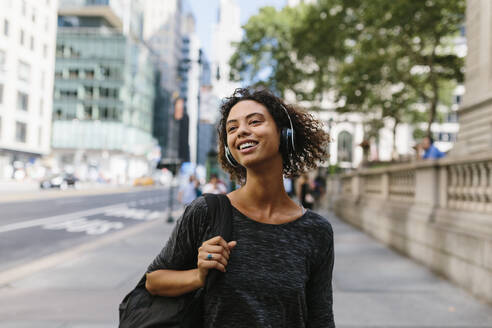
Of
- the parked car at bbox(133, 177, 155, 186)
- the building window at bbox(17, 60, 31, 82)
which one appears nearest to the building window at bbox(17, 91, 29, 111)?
the building window at bbox(17, 60, 31, 82)

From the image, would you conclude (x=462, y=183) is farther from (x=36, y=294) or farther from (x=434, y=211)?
(x=36, y=294)

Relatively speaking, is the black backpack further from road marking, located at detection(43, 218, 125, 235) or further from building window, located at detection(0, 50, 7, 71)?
building window, located at detection(0, 50, 7, 71)

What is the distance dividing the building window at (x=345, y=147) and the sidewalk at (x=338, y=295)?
71163mm

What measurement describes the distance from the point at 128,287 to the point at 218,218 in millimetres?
5635

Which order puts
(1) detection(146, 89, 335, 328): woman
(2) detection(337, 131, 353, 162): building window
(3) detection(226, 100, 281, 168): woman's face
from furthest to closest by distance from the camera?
1. (2) detection(337, 131, 353, 162): building window
2. (3) detection(226, 100, 281, 168): woman's face
3. (1) detection(146, 89, 335, 328): woman

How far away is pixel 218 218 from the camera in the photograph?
176cm

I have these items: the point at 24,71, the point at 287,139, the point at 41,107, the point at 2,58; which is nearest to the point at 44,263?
the point at 287,139

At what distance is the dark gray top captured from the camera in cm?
172

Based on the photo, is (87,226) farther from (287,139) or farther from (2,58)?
(2,58)

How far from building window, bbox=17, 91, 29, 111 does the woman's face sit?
2392 inches

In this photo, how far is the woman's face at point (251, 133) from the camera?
6.18ft

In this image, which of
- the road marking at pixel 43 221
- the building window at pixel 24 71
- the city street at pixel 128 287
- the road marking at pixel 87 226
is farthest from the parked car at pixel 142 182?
the city street at pixel 128 287

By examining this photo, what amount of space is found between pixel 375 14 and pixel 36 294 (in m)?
15.1

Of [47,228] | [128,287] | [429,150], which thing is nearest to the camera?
[128,287]
